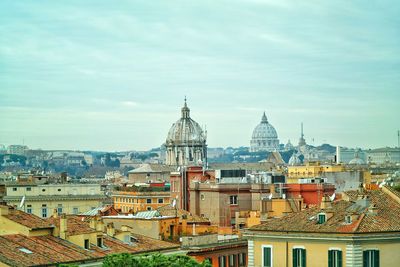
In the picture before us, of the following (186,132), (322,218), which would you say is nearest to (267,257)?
(322,218)

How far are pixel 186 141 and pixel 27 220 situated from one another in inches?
5791

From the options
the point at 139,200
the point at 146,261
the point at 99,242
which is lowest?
the point at 146,261

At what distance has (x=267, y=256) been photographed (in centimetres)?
4388

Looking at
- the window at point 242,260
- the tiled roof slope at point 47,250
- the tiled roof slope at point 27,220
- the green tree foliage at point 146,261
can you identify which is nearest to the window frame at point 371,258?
the green tree foliage at point 146,261

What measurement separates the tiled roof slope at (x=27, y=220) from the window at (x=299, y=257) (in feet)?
30.0

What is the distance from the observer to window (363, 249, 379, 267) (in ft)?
136

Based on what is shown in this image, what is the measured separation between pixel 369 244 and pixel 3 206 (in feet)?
42.9

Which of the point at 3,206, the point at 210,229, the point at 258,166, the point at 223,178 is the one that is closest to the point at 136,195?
the point at 223,178

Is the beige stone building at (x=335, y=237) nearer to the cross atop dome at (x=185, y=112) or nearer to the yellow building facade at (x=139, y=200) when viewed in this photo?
the yellow building facade at (x=139, y=200)

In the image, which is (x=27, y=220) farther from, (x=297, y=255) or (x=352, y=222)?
(x=352, y=222)

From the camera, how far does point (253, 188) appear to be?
80375 millimetres

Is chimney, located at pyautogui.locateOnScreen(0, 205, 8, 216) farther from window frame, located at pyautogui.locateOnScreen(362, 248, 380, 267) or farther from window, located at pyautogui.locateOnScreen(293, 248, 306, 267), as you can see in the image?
window frame, located at pyautogui.locateOnScreen(362, 248, 380, 267)

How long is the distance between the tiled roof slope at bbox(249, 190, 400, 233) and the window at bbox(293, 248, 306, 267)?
69 cm

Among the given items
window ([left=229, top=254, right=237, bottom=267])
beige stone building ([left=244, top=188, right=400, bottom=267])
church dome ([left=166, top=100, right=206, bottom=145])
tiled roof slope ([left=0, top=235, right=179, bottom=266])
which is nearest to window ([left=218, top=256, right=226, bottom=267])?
window ([left=229, top=254, right=237, bottom=267])
